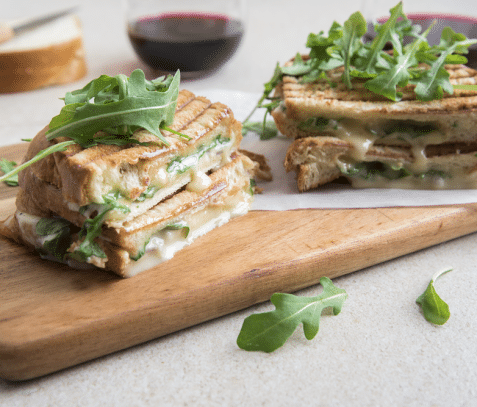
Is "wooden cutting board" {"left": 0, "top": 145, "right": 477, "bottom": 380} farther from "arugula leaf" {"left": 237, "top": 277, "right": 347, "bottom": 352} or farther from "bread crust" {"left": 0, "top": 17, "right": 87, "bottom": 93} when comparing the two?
"bread crust" {"left": 0, "top": 17, "right": 87, "bottom": 93}

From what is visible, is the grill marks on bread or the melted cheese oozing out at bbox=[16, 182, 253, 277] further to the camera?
the melted cheese oozing out at bbox=[16, 182, 253, 277]

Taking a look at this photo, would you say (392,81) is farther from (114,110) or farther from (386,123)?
(114,110)

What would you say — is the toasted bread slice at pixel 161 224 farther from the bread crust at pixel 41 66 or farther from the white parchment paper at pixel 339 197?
the bread crust at pixel 41 66

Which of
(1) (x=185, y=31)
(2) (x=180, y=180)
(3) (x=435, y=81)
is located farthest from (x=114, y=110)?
(1) (x=185, y=31)

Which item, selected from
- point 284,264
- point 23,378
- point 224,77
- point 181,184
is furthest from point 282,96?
point 23,378

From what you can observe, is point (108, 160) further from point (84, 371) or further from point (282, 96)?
point (282, 96)

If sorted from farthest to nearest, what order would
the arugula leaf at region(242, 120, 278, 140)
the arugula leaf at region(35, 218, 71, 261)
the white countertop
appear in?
the arugula leaf at region(242, 120, 278, 140) < the arugula leaf at region(35, 218, 71, 261) < the white countertop

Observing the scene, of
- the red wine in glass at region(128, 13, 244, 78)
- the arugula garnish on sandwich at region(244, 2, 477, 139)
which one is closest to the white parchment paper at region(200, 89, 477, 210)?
the arugula garnish on sandwich at region(244, 2, 477, 139)
